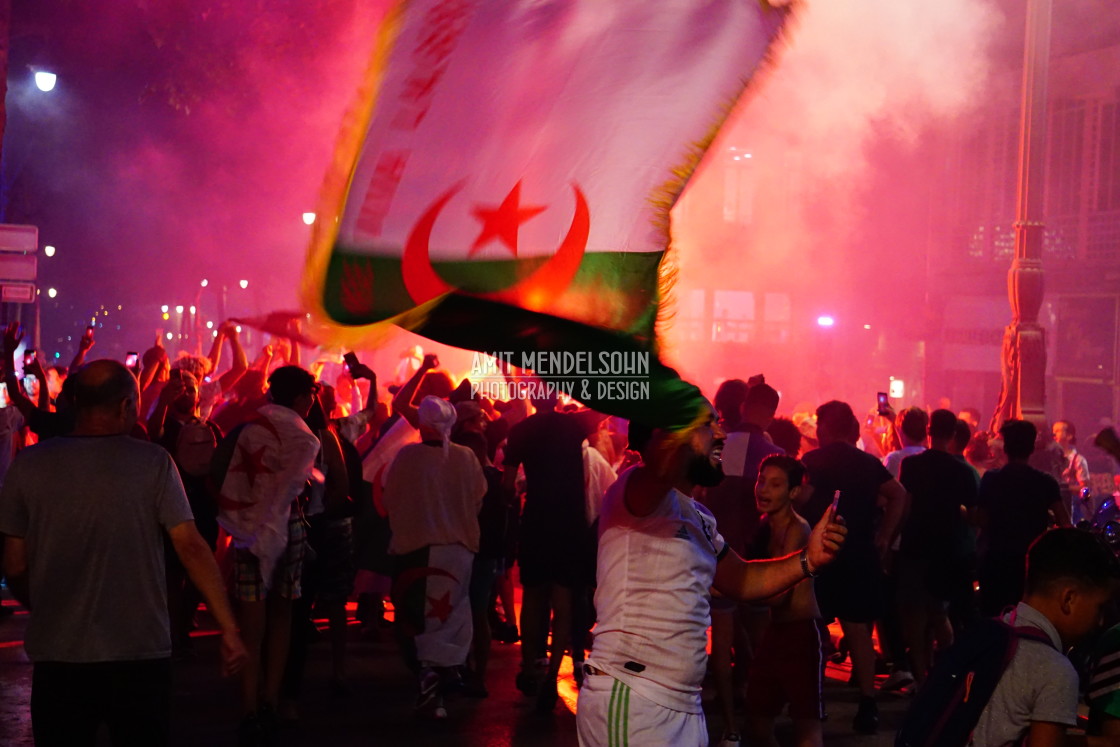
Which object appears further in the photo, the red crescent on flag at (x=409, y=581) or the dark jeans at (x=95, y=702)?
the red crescent on flag at (x=409, y=581)

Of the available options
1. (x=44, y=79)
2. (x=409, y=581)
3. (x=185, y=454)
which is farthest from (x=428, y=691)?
(x=44, y=79)

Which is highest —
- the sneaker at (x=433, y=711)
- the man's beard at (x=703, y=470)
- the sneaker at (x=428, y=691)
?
the man's beard at (x=703, y=470)

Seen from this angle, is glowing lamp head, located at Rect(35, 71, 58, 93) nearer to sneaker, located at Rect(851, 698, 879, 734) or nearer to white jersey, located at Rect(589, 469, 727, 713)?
sneaker, located at Rect(851, 698, 879, 734)

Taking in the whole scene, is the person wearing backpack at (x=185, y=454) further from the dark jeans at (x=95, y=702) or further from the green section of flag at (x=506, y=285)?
the green section of flag at (x=506, y=285)

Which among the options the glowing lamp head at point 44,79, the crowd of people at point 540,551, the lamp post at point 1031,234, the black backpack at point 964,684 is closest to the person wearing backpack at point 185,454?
the crowd of people at point 540,551

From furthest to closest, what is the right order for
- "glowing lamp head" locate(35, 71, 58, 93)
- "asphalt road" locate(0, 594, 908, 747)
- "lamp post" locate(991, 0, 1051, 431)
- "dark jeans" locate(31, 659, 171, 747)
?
"glowing lamp head" locate(35, 71, 58, 93) → "lamp post" locate(991, 0, 1051, 431) → "asphalt road" locate(0, 594, 908, 747) → "dark jeans" locate(31, 659, 171, 747)

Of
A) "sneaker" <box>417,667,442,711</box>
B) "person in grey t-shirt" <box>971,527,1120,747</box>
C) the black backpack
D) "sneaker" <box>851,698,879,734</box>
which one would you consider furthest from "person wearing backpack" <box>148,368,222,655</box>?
"person in grey t-shirt" <box>971,527,1120,747</box>

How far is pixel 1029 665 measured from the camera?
287cm

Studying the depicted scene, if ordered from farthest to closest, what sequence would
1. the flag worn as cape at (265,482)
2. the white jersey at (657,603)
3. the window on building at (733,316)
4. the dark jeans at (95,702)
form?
the window on building at (733,316) < the flag worn as cape at (265,482) < the dark jeans at (95,702) < the white jersey at (657,603)

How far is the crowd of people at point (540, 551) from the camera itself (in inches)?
135

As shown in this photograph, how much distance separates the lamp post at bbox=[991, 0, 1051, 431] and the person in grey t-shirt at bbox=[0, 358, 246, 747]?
11515mm

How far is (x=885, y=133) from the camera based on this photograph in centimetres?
2564

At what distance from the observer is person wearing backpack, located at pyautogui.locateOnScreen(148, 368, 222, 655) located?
24.4 feet

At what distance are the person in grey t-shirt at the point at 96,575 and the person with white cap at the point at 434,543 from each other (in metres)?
3.15
